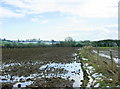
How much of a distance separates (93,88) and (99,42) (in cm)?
6442

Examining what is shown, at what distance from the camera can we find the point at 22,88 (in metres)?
6.73

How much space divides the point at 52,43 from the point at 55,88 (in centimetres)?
7337

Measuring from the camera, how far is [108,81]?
24.3 feet

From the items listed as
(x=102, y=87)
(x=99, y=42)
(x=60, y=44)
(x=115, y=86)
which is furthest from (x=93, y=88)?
(x=60, y=44)

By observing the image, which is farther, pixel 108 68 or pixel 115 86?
pixel 108 68

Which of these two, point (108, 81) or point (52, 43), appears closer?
point (108, 81)

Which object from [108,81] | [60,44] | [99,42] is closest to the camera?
[108,81]

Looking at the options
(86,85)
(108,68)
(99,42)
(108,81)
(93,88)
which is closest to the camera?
(93,88)

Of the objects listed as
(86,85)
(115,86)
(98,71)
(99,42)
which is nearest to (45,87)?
(86,85)

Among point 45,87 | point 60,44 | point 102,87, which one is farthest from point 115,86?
point 60,44

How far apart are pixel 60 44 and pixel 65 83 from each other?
230 feet

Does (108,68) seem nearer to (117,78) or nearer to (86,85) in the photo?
(117,78)

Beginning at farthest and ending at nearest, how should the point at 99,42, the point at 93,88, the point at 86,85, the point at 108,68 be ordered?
the point at 99,42 → the point at 108,68 → the point at 86,85 → the point at 93,88

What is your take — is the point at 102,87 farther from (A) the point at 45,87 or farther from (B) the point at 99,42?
(B) the point at 99,42
